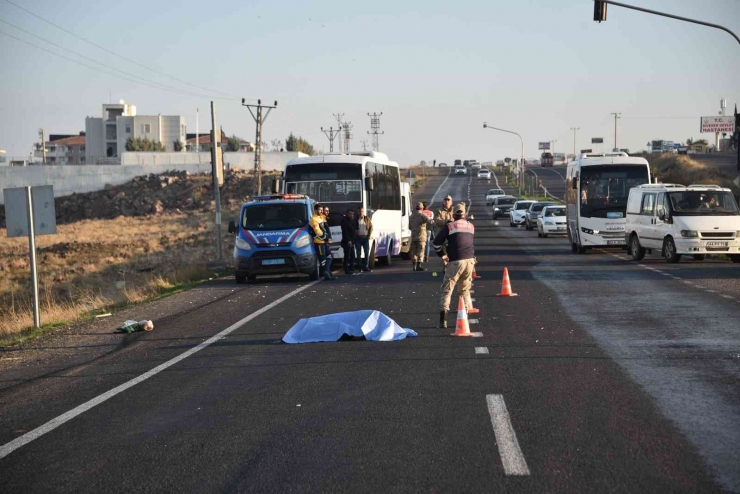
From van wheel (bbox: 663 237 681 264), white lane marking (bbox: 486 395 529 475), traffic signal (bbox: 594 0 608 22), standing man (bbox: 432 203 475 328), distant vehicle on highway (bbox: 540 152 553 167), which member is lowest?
van wheel (bbox: 663 237 681 264)

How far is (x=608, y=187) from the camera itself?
32375 mm

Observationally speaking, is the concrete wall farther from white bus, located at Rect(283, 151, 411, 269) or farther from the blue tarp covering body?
the blue tarp covering body

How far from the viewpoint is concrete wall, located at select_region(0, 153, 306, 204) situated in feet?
309

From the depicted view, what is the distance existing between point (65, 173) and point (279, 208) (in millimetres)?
76446

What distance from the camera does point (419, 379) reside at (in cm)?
988

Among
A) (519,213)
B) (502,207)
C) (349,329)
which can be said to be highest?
(349,329)

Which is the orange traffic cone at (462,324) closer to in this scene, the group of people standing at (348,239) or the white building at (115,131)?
the group of people standing at (348,239)

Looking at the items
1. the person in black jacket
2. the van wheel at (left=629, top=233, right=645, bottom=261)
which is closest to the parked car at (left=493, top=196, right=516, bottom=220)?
the van wheel at (left=629, top=233, right=645, bottom=261)

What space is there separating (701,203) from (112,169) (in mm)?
79770

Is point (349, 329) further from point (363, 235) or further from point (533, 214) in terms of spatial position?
point (533, 214)

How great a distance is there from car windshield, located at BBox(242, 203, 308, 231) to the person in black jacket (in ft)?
5.83

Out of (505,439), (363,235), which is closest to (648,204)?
(363,235)

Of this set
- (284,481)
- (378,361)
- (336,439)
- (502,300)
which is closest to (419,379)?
(378,361)

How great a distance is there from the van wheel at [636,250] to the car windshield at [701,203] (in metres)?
2.11
